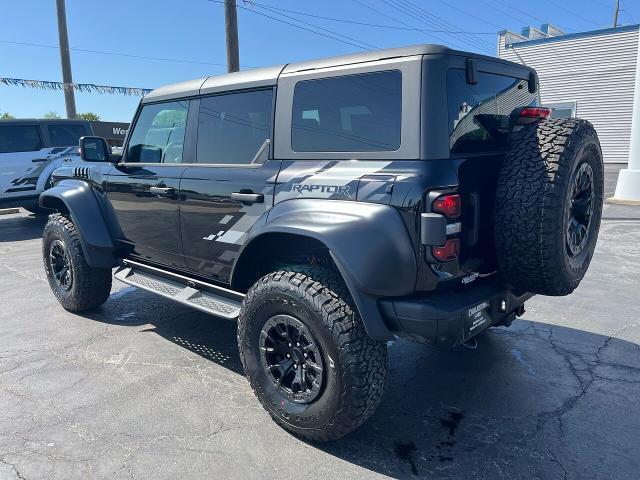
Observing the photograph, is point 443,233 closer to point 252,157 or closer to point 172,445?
point 252,157

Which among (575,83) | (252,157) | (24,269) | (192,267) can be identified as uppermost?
(575,83)

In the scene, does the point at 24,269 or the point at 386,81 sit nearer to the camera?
the point at 386,81

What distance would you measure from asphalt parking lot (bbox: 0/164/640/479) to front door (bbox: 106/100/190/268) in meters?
0.82

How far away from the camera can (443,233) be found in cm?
241

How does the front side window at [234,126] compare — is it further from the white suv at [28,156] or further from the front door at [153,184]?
the white suv at [28,156]

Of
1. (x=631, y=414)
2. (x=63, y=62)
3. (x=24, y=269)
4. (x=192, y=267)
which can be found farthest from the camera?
(x=63, y=62)

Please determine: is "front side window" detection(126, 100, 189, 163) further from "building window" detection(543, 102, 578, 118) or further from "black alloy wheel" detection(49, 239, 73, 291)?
"building window" detection(543, 102, 578, 118)

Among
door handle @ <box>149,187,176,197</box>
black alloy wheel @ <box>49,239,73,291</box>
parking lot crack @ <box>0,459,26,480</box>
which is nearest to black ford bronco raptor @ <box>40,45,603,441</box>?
door handle @ <box>149,187,176,197</box>

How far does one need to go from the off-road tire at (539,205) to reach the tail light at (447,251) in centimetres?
29

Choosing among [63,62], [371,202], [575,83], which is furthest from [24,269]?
[575,83]

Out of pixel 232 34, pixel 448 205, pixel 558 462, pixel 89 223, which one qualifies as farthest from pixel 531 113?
pixel 232 34

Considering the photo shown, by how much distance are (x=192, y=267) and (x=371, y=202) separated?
1803 mm

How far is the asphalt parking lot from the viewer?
2.61 m

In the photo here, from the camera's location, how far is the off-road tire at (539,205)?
2531 millimetres
